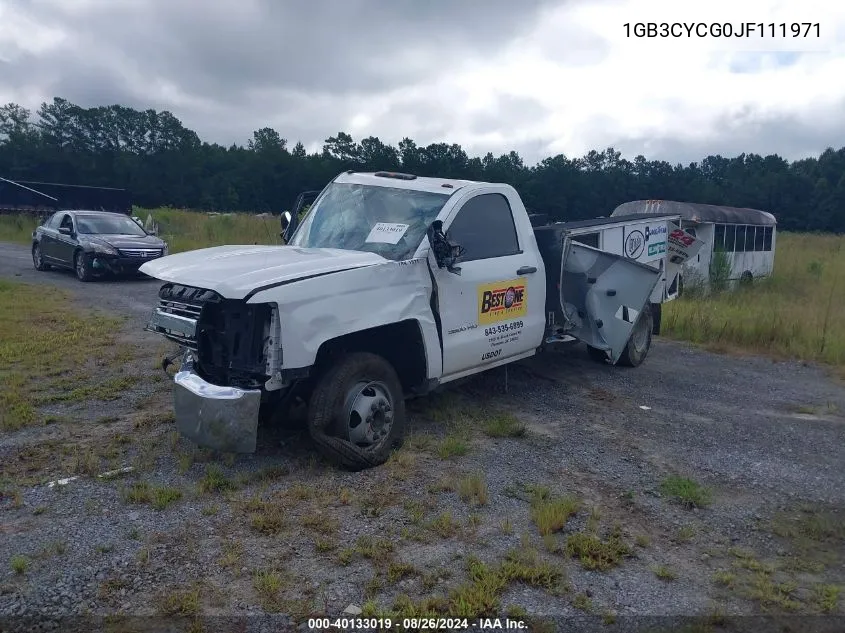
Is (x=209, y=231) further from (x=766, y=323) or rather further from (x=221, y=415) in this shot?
(x=221, y=415)

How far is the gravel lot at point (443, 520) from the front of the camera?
3.59m

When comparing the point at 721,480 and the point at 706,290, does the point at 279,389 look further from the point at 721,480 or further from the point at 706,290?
the point at 706,290

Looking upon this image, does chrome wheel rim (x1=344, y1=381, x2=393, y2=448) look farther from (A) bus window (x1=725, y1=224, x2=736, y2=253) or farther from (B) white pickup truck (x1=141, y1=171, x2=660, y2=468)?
(A) bus window (x1=725, y1=224, x2=736, y2=253)

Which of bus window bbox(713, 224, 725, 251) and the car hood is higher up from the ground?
bus window bbox(713, 224, 725, 251)

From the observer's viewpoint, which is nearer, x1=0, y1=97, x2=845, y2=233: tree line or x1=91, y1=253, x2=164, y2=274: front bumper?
x1=91, y1=253, x2=164, y2=274: front bumper

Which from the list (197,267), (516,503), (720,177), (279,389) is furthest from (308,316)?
(720,177)

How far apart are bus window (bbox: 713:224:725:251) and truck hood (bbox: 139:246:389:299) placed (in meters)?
16.8

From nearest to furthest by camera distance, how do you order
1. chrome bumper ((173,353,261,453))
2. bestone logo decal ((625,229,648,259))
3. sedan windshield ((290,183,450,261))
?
1. chrome bumper ((173,353,261,453))
2. sedan windshield ((290,183,450,261))
3. bestone logo decal ((625,229,648,259))

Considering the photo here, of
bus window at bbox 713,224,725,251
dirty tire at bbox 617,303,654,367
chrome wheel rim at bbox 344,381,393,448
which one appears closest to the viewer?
chrome wheel rim at bbox 344,381,393,448

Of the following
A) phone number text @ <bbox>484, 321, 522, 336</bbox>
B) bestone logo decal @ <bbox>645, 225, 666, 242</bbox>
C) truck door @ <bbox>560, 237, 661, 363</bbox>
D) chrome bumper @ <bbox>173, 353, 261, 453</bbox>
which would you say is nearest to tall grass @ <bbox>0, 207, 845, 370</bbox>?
bestone logo decal @ <bbox>645, 225, 666, 242</bbox>

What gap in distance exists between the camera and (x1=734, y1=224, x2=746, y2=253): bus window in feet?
70.6

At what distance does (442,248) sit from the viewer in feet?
18.7

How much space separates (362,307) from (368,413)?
764 mm

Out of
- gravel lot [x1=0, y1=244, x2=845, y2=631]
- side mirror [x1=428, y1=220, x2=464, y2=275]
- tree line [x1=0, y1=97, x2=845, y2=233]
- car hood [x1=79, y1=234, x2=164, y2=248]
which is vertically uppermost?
tree line [x1=0, y1=97, x2=845, y2=233]
